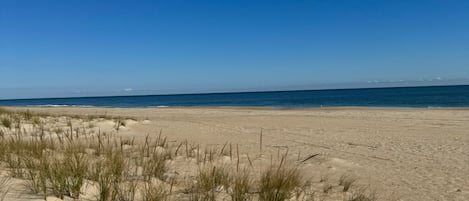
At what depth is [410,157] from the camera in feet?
28.1

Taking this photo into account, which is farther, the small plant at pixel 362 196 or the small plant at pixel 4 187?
the small plant at pixel 362 196

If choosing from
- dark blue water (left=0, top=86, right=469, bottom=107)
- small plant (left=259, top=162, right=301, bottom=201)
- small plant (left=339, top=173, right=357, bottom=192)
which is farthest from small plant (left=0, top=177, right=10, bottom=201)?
dark blue water (left=0, top=86, right=469, bottom=107)

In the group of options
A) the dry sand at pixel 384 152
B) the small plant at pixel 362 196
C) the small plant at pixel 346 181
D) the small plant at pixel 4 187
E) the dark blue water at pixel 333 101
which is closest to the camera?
the small plant at pixel 4 187

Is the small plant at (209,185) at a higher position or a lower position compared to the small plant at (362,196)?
higher

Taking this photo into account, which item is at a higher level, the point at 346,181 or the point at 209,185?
the point at 209,185

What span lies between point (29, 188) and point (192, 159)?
352 centimetres

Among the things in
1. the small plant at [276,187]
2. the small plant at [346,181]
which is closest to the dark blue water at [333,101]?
the small plant at [346,181]

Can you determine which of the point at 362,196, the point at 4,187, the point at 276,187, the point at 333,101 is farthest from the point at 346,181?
the point at 333,101

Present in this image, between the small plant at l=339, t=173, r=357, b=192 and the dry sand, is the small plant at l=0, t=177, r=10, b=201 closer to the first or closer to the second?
the small plant at l=339, t=173, r=357, b=192

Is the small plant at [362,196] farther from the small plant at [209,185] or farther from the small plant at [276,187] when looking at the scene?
the small plant at [209,185]

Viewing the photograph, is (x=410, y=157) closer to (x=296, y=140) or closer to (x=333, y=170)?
(x=333, y=170)

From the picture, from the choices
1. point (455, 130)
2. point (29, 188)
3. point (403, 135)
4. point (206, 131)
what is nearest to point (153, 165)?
point (29, 188)

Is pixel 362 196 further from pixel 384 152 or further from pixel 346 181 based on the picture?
pixel 384 152

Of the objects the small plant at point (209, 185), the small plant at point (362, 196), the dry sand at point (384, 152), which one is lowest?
the dry sand at point (384, 152)
